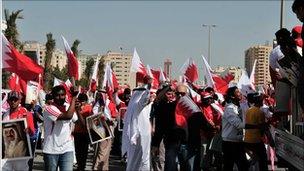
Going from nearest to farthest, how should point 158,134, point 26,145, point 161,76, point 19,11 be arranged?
1. point 26,145
2. point 158,134
3. point 161,76
4. point 19,11

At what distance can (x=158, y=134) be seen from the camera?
9.22m

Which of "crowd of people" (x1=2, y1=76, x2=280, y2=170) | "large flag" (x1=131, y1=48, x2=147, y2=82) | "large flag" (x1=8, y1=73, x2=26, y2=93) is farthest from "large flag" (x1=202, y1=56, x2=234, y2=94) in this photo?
"large flag" (x1=8, y1=73, x2=26, y2=93)

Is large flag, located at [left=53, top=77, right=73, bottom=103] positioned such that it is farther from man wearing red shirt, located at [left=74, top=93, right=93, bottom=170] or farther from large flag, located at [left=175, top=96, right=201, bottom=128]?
large flag, located at [left=175, top=96, right=201, bottom=128]

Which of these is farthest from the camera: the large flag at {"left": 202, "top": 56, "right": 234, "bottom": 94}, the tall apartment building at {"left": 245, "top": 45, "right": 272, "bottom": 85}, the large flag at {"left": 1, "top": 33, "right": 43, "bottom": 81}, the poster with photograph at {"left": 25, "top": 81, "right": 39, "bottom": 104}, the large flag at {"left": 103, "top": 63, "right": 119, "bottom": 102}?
the tall apartment building at {"left": 245, "top": 45, "right": 272, "bottom": 85}

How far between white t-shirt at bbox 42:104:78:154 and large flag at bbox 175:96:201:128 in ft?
7.09

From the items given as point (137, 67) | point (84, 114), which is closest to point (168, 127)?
point (84, 114)

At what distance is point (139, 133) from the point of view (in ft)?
33.2

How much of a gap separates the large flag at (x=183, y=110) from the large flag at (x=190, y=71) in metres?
6.41

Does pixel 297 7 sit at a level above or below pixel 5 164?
above

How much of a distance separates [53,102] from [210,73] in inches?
257

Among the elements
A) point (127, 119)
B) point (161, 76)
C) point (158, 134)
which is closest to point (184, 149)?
point (158, 134)

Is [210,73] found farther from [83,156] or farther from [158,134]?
[158,134]

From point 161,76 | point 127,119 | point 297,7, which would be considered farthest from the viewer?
point 161,76

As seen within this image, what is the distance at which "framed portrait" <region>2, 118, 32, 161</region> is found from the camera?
7.54 metres
